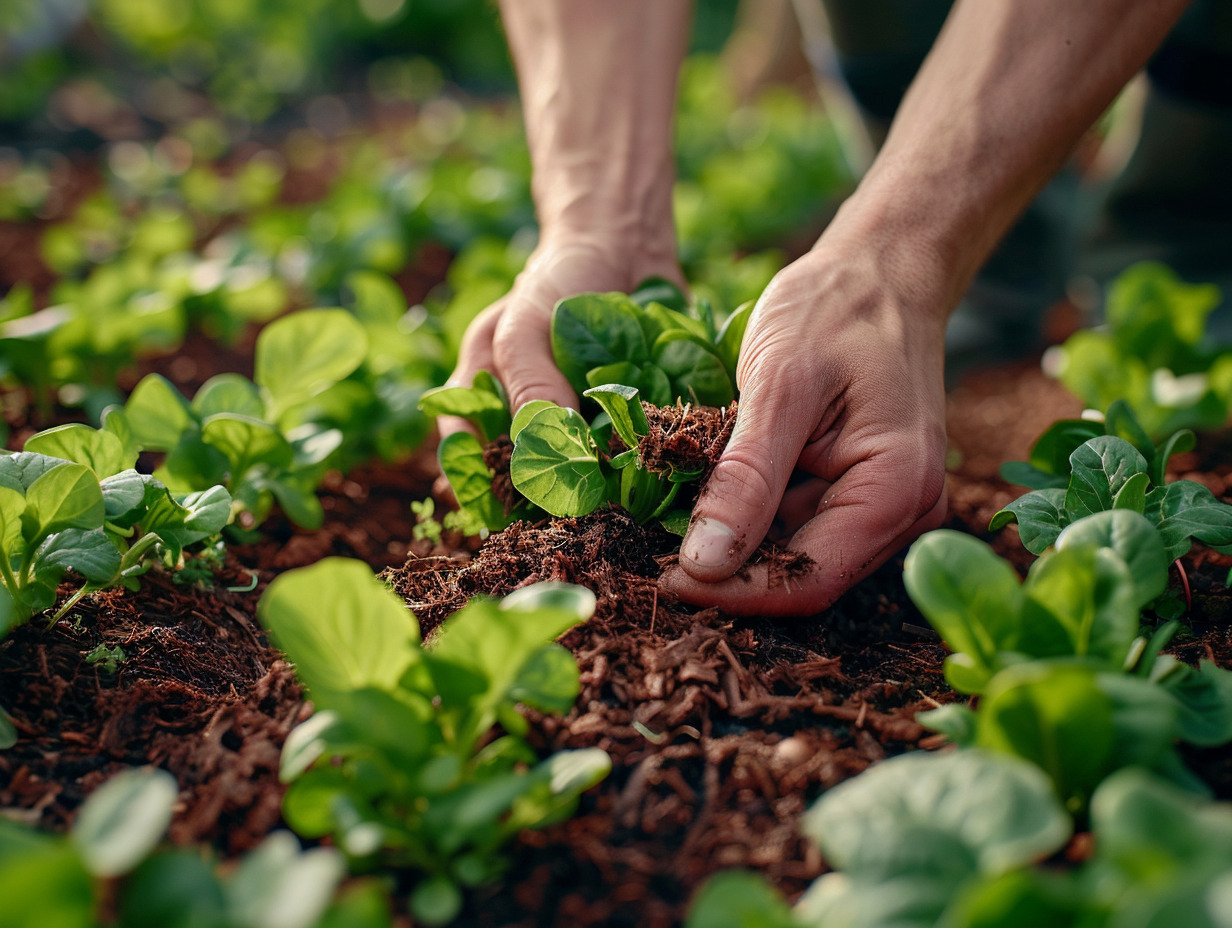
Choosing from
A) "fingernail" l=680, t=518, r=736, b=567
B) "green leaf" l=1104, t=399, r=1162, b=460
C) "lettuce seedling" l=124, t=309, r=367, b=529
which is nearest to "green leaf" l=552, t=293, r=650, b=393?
"fingernail" l=680, t=518, r=736, b=567

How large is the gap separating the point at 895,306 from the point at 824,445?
0.29 metres

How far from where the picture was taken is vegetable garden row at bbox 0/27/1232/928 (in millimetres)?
821

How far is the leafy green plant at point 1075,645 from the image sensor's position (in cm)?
94

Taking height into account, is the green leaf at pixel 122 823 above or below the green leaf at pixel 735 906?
above

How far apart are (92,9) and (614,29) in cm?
703

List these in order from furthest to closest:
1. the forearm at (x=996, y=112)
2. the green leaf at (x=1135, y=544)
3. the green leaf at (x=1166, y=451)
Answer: the forearm at (x=996, y=112) → the green leaf at (x=1166, y=451) → the green leaf at (x=1135, y=544)

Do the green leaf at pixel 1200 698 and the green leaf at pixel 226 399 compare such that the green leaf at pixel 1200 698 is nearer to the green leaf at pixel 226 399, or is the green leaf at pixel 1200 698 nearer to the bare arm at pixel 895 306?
the bare arm at pixel 895 306

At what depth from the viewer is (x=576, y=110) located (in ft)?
7.13

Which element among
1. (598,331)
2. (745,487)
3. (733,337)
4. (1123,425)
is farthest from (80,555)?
(1123,425)

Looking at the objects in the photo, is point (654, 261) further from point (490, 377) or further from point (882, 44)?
point (882, 44)

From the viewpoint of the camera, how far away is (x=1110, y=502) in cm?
140

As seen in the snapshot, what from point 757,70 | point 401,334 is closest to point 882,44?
point 401,334

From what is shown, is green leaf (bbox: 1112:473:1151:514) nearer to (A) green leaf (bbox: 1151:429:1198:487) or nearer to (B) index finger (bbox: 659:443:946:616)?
(A) green leaf (bbox: 1151:429:1198:487)

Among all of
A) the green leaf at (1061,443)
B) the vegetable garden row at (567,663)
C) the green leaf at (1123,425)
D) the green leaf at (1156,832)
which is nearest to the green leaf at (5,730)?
the vegetable garden row at (567,663)
